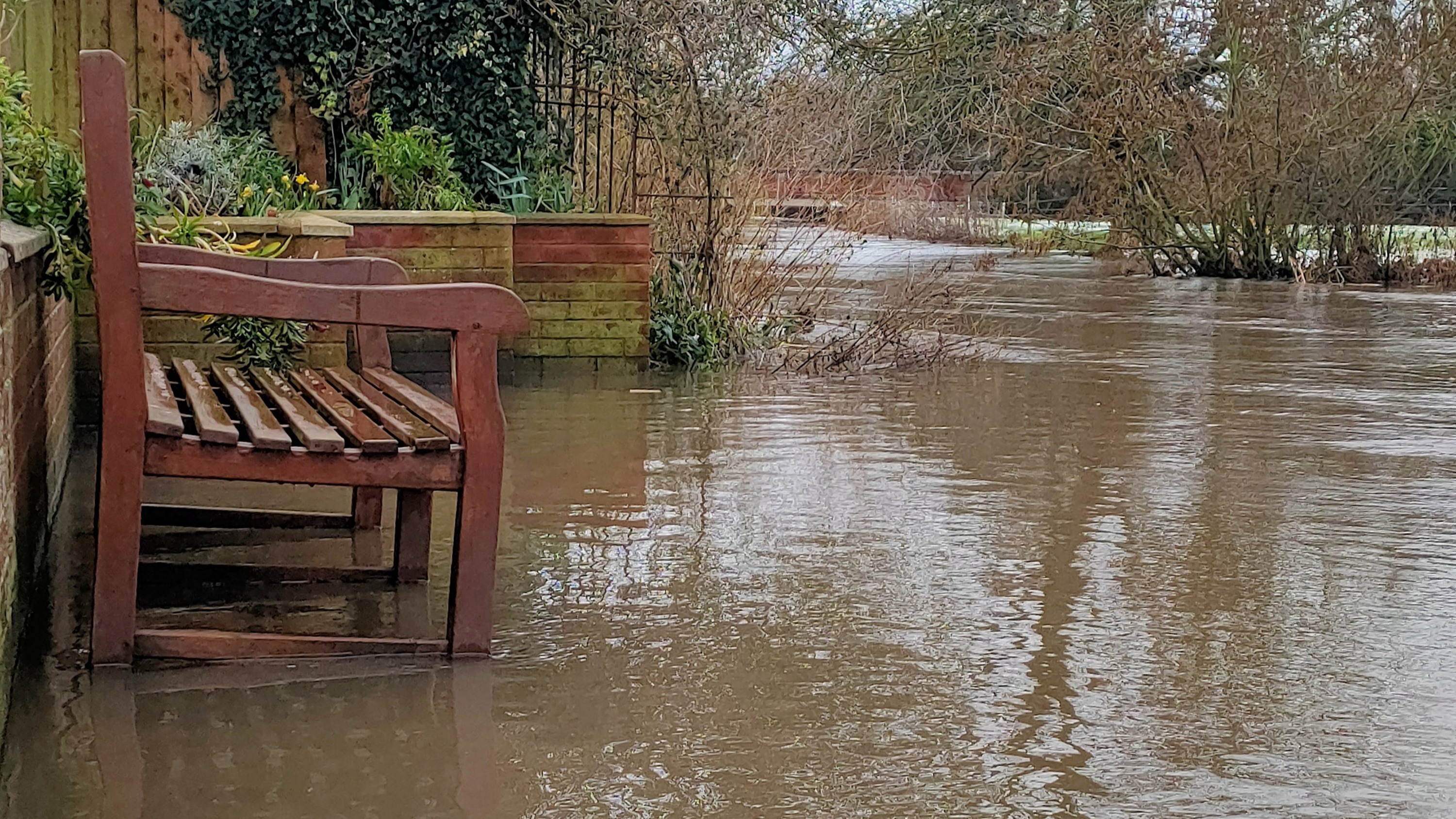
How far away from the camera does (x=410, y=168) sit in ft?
31.0

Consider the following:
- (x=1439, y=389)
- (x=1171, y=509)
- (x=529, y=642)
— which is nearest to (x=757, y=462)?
(x=1171, y=509)

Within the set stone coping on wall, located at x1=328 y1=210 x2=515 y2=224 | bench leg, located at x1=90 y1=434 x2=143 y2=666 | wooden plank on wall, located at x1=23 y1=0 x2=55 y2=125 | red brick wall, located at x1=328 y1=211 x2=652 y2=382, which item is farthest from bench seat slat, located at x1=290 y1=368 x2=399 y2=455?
wooden plank on wall, located at x1=23 y1=0 x2=55 y2=125

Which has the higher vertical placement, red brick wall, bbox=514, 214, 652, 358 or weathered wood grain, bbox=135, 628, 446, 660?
red brick wall, bbox=514, 214, 652, 358

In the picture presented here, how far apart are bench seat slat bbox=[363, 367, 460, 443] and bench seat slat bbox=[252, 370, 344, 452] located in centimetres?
23

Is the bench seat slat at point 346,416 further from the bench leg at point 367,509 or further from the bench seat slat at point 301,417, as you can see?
the bench leg at point 367,509

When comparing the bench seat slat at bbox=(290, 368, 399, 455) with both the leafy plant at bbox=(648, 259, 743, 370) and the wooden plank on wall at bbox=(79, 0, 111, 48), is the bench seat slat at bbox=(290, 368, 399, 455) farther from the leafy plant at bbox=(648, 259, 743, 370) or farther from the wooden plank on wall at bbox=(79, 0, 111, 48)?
the wooden plank on wall at bbox=(79, 0, 111, 48)

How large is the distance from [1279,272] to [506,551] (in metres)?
18.5

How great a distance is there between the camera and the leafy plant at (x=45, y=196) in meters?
4.23

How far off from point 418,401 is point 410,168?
5804 mm

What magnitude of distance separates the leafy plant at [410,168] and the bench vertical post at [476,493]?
6.18 m

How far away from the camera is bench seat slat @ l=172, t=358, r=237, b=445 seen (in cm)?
320

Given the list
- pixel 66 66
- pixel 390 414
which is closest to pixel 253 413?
pixel 390 414

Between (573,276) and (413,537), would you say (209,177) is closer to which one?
(573,276)

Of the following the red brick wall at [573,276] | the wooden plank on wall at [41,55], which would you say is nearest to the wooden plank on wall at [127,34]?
the wooden plank on wall at [41,55]
